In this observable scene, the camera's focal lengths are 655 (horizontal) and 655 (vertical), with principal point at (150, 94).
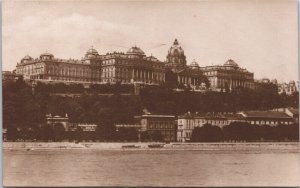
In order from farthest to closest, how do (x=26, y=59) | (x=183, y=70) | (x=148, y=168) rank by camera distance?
(x=183, y=70)
(x=148, y=168)
(x=26, y=59)

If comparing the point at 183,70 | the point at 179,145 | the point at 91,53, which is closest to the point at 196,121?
the point at 179,145

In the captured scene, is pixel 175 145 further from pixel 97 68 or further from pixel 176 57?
pixel 97 68

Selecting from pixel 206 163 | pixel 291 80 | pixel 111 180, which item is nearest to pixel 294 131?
pixel 291 80

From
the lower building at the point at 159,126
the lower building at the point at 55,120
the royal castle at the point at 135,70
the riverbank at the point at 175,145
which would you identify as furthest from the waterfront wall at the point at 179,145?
the royal castle at the point at 135,70

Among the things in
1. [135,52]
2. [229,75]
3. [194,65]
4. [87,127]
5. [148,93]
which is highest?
[135,52]

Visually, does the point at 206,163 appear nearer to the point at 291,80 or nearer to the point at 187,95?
the point at 187,95

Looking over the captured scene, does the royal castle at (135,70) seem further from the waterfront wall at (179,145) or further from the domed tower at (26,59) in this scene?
the waterfront wall at (179,145)

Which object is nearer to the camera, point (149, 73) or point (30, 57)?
point (30, 57)

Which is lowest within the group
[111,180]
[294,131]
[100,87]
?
→ [111,180]
